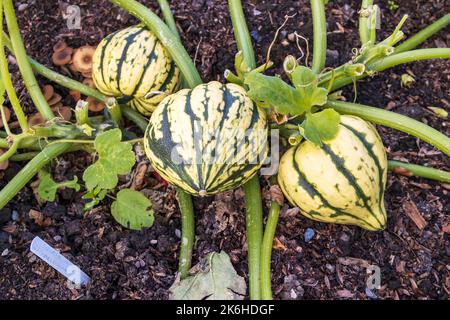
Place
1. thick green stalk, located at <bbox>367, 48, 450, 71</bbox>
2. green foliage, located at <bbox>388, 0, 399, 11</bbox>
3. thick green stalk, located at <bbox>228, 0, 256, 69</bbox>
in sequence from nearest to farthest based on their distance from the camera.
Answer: thick green stalk, located at <bbox>367, 48, 450, 71</bbox> < thick green stalk, located at <bbox>228, 0, 256, 69</bbox> < green foliage, located at <bbox>388, 0, 399, 11</bbox>

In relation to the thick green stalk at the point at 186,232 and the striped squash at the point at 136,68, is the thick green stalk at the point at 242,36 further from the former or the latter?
the thick green stalk at the point at 186,232

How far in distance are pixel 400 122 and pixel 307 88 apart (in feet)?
0.95

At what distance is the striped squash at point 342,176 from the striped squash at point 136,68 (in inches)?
19.2

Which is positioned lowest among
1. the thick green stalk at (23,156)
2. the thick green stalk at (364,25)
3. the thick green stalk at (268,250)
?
the thick green stalk at (268,250)

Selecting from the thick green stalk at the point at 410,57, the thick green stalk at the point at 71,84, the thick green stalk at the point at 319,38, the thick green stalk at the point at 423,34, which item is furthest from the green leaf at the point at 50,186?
the thick green stalk at the point at 423,34

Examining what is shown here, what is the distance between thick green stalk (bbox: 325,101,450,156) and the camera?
145cm

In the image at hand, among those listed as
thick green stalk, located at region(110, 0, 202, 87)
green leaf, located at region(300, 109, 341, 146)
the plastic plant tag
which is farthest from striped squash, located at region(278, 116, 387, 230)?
the plastic plant tag

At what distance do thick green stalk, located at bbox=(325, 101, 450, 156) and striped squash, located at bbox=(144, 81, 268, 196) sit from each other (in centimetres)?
27

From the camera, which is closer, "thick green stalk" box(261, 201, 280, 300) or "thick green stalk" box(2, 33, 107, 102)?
"thick green stalk" box(261, 201, 280, 300)

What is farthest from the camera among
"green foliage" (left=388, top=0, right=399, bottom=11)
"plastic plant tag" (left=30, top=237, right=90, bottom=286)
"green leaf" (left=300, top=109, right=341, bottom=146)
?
"green foliage" (left=388, top=0, right=399, bottom=11)

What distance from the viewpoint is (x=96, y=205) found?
1801mm

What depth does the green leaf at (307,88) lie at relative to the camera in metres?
1.42

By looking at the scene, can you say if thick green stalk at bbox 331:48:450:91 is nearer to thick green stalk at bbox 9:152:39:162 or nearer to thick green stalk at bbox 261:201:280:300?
thick green stalk at bbox 261:201:280:300

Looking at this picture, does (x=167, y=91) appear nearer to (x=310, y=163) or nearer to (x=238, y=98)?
(x=238, y=98)
